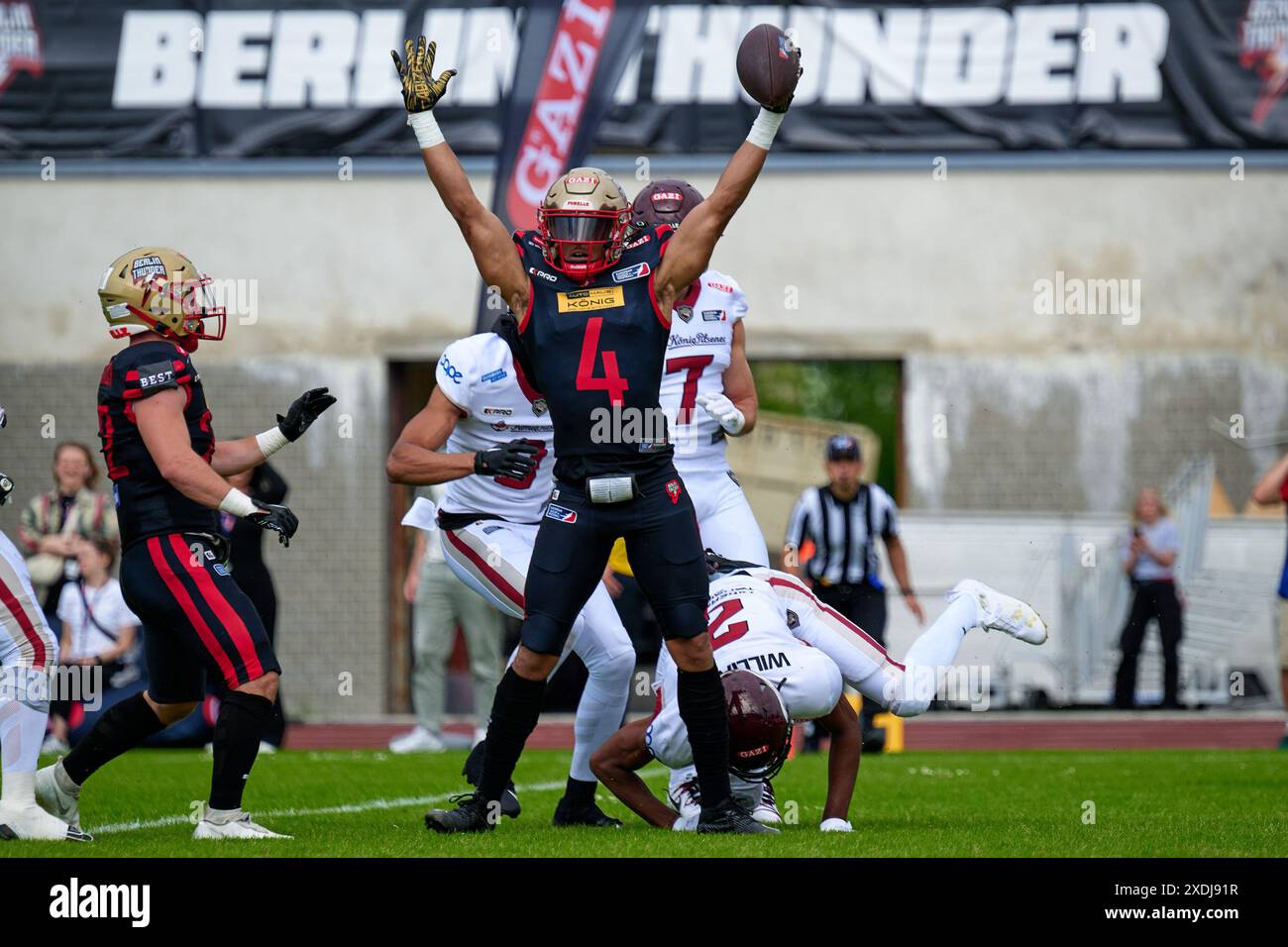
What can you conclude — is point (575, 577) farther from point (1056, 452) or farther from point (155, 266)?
point (1056, 452)

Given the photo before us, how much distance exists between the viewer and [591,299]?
20.1 feet

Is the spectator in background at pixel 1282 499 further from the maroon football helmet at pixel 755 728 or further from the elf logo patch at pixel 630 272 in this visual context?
the elf logo patch at pixel 630 272

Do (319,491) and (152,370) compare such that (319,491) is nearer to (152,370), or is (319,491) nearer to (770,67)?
(152,370)

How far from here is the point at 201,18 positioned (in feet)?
58.0

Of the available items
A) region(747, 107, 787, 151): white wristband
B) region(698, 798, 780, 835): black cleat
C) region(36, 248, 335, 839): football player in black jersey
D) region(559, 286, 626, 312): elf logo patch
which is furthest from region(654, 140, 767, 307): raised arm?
region(698, 798, 780, 835): black cleat

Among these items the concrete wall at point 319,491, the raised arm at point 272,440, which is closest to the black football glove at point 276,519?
the raised arm at point 272,440

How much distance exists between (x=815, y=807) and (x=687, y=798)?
3.64ft

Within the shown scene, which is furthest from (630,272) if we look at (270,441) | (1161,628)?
(1161,628)

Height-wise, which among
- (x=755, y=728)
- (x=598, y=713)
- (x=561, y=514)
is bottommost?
(x=598, y=713)

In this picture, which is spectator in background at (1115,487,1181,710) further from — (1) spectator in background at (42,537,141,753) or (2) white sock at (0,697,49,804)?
(2) white sock at (0,697,49,804)

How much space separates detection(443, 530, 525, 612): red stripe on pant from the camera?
7.26 metres

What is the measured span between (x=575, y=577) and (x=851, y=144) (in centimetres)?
1204

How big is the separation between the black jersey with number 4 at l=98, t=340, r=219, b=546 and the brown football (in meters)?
2.13
